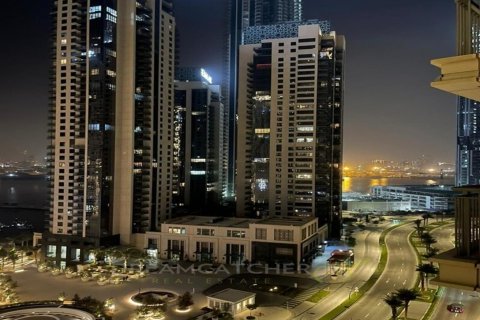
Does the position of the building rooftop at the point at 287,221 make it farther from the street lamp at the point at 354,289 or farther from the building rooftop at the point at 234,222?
the street lamp at the point at 354,289

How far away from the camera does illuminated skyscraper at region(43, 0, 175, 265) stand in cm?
3547

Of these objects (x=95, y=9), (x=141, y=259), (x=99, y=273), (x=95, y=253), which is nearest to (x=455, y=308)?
(x=141, y=259)

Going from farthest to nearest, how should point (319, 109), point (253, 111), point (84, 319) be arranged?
1. point (253, 111)
2. point (319, 109)
3. point (84, 319)

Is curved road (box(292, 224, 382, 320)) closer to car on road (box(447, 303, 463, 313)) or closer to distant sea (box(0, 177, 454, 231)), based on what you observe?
car on road (box(447, 303, 463, 313))

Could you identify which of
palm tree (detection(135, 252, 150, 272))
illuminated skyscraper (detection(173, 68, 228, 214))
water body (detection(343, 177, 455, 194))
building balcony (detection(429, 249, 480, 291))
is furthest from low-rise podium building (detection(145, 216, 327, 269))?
water body (detection(343, 177, 455, 194))

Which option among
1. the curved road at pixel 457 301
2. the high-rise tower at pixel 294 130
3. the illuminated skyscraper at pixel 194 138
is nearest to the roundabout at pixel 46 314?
the curved road at pixel 457 301

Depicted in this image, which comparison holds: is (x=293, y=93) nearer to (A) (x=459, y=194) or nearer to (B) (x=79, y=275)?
(B) (x=79, y=275)

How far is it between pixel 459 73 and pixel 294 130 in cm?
4020

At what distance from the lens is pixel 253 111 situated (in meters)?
46.4

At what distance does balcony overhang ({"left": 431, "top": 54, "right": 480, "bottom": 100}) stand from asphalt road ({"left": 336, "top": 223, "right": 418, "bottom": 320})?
758 inches

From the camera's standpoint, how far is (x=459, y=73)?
13.3ft

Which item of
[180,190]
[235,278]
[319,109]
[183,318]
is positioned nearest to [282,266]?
[235,278]

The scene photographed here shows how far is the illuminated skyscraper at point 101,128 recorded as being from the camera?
35.5 meters

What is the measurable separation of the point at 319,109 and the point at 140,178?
17.4 m
